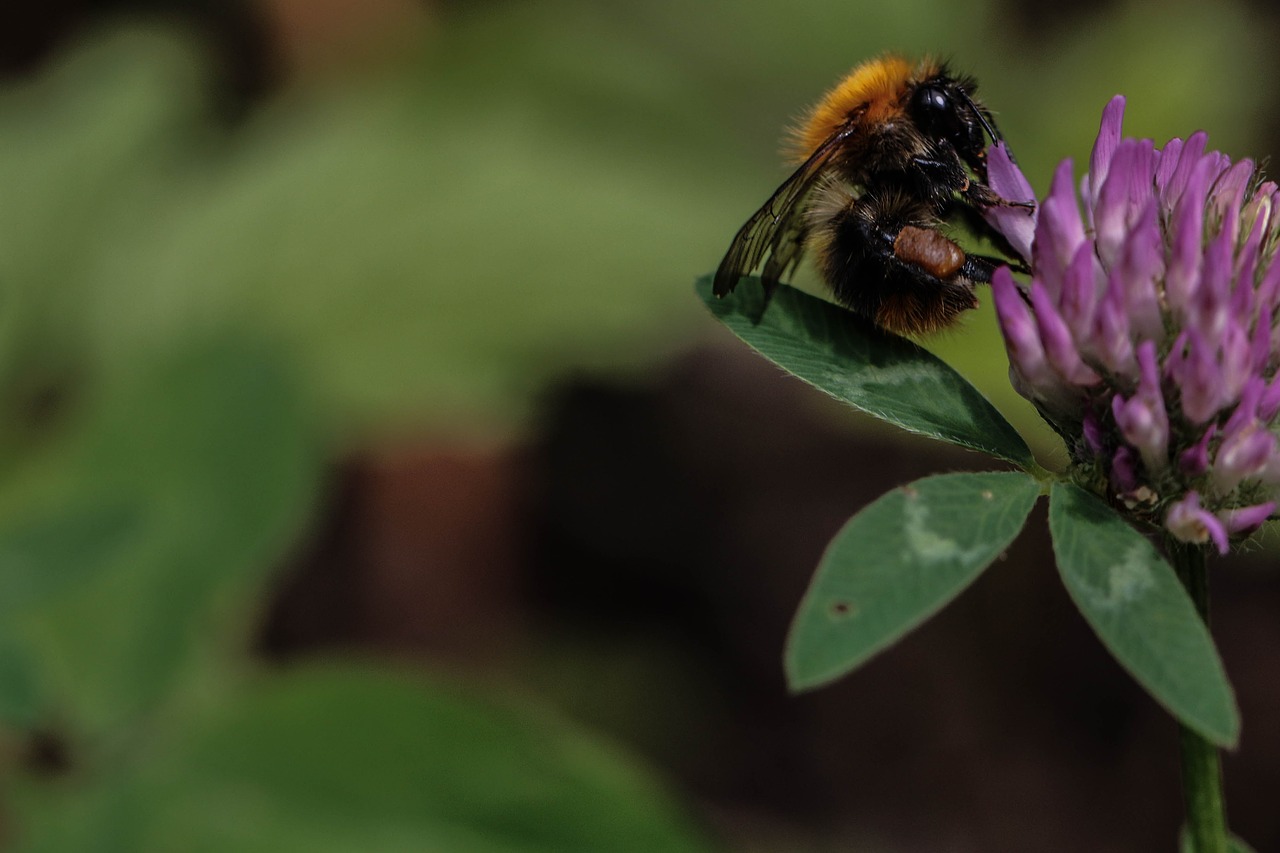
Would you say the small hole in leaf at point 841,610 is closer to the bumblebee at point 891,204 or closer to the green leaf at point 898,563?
the green leaf at point 898,563

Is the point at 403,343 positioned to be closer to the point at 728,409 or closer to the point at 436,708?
the point at 728,409

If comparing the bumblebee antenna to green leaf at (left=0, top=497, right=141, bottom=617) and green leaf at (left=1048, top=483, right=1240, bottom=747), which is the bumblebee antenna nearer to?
green leaf at (left=1048, top=483, right=1240, bottom=747)

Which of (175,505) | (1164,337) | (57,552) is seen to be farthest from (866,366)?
(175,505)

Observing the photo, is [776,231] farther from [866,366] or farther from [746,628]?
[746,628]

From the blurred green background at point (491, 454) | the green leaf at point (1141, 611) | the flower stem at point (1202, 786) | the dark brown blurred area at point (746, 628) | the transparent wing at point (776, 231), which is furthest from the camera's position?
the dark brown blurred area at point (746, 628)

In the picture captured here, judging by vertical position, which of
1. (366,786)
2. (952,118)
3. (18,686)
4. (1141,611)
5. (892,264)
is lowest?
(366,786)

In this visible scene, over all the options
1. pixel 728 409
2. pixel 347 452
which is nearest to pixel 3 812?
pixel 347 452

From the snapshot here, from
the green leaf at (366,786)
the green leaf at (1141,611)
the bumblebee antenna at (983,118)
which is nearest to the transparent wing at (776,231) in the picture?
the bumblebee antenna at (983,118)
